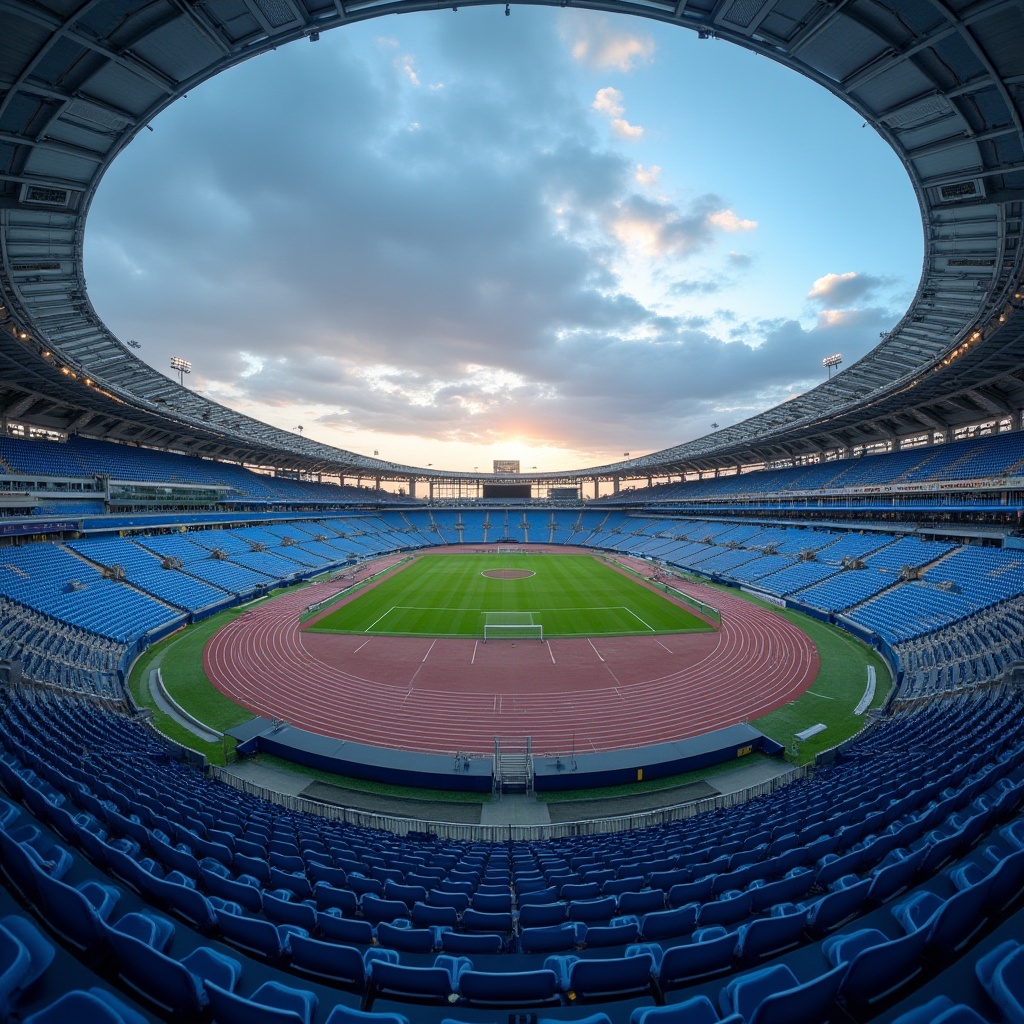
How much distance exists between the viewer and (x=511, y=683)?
21.6 metres

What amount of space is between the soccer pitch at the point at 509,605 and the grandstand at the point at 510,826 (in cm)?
1041

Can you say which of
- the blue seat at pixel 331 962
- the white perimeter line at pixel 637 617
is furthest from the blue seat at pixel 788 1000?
the white perimeter line at pixel 637 617

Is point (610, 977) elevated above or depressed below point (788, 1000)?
below

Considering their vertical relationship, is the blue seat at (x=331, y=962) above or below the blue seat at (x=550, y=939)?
above

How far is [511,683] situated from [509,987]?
60.0ft

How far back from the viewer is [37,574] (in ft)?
84.0

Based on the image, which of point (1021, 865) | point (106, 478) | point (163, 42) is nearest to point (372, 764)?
point (1021, 865)

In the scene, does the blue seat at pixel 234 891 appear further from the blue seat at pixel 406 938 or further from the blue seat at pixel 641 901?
the blue seat at pixel 641 901

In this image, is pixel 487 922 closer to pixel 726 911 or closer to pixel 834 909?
pixel 726 911

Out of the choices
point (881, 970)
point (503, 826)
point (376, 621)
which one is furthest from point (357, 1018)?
point (376, 621)

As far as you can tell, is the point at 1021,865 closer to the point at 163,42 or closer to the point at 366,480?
the point at 163,42

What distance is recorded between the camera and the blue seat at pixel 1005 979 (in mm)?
2422

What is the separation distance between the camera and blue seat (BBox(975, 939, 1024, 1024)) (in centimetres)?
242

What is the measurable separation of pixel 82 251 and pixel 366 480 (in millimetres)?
71572
